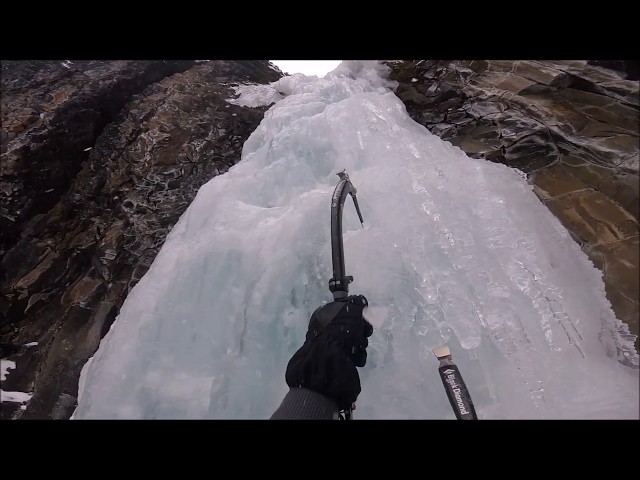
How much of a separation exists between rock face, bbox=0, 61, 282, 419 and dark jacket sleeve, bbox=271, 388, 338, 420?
2.75 meters

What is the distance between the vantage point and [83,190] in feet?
14.8

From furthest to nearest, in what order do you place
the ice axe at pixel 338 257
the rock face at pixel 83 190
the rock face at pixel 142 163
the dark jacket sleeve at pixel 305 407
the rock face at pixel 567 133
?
the rock face at pixel 83 190 → the rock face at pixel 142 163 → the rock face at pixel 567 133 → the ice axe at pixel 338 257 → the dark jacket sleeve at pixel 305 407

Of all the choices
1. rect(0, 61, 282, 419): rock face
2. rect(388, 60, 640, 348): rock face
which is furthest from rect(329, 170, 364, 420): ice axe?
rect(0, 61, 282, 419): rock face

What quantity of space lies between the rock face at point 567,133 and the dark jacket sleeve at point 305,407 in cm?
202

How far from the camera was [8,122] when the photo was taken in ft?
14.5

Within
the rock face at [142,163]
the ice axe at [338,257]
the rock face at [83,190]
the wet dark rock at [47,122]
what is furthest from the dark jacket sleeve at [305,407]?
the wet dark rock at [47,122]

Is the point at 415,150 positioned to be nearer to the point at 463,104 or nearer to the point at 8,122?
the point at 463,104

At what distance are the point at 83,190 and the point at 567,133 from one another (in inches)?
223

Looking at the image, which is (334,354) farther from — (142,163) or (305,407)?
(142,163)

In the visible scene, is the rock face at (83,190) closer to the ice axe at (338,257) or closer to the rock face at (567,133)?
the ice axe at (338,257)

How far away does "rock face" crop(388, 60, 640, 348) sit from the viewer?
247 cm

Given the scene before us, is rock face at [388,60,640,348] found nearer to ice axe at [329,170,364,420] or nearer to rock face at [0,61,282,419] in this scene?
ice axe at [329,170,364,420]

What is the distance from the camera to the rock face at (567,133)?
2473mm
